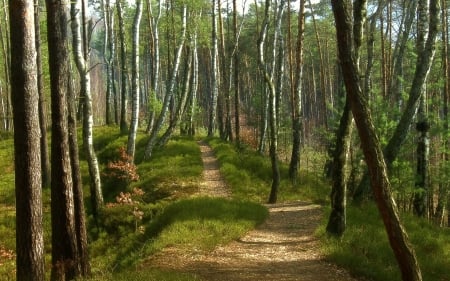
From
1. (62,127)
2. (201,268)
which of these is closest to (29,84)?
(62,127)

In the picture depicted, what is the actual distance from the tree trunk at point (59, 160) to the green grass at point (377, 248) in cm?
516

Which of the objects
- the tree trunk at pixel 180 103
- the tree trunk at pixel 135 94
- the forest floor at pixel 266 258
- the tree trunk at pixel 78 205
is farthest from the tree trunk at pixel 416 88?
the tree trunk at pixel 180 103

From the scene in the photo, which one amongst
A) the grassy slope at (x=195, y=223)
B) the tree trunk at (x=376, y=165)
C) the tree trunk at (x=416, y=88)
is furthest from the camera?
the tree trunk at (x=416, y=88)

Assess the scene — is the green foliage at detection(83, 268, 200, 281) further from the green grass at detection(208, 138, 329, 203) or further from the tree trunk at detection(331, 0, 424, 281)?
the green grass at detection(208, 138, 329, 203)

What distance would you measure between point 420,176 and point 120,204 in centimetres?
973

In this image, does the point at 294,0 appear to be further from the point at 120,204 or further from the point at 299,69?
the point at 120,204

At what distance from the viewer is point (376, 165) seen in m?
6.47

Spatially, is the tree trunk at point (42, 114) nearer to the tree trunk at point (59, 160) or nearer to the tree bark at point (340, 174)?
the tree trunk at point (59, 160)

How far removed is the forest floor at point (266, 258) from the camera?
Answer: 7.86 metres

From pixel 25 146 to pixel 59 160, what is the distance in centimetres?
168

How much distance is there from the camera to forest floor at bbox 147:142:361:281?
25.8 feet

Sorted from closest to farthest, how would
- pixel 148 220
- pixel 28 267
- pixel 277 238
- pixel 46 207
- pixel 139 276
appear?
pixel 28 267
pixel 139 276
pixel 277 238
pixel 148 220
pixel 46 207

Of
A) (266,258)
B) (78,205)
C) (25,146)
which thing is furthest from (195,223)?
(25,146)

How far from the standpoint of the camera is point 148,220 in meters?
13.7
